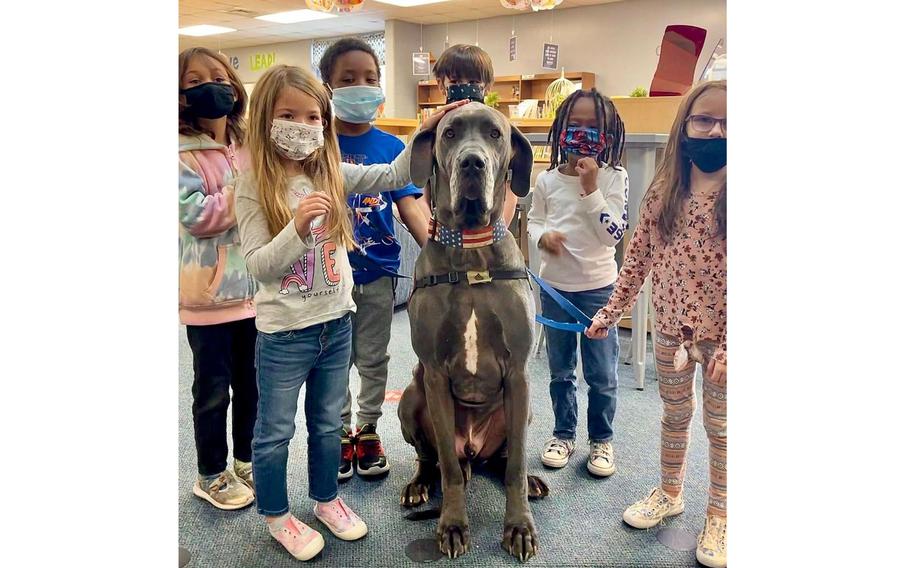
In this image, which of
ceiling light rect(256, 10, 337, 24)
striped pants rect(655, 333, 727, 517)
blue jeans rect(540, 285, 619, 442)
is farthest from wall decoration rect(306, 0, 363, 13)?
striped pants rect(655, 333, 727, 517)

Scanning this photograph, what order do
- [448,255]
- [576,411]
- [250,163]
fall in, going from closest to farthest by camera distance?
[250,163] < [448,255] < [576,411]

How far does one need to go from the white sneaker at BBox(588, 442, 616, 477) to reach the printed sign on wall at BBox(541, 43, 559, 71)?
118 cm

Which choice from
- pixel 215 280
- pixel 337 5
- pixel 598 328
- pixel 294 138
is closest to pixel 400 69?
pixel 337 5

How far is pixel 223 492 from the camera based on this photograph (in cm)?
217

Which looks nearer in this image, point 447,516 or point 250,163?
point 250,163

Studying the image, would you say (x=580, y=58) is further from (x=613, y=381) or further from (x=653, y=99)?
(x=613, y=381)

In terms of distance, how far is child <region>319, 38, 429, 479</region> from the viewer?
203cm

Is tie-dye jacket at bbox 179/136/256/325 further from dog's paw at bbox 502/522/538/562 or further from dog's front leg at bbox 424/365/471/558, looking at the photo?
dog's paw at bbox 502/522/538/562

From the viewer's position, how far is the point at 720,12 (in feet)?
5.55

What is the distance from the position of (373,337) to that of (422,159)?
2.09 ft

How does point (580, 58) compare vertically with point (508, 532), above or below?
above
